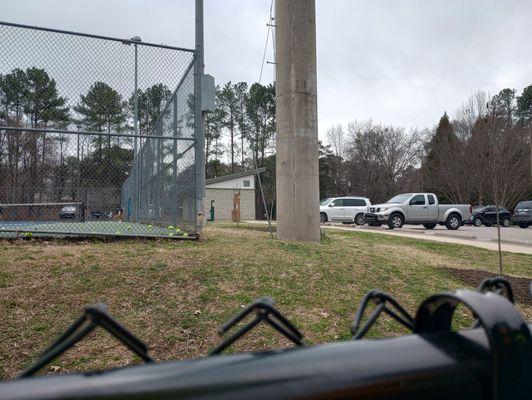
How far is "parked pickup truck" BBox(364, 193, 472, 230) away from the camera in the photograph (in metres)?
21.9

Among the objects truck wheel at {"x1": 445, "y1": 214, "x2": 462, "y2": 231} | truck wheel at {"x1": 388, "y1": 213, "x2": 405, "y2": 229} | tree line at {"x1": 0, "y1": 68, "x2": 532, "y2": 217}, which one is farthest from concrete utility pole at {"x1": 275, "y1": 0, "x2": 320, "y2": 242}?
truck wheel at {"x1": 445, "y1": 214, "x2": 462, "y2": 231}

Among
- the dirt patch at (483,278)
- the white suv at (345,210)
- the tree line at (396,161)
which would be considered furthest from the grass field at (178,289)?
the tree line at (396,161)

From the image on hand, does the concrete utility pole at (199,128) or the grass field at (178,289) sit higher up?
the concrete utility pole at (199,128)

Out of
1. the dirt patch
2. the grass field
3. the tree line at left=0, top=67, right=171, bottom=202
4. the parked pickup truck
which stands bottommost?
the dirt patch

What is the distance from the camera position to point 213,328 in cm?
429

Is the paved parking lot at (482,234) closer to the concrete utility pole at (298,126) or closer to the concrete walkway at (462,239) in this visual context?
the concrete walkway at (462,239)

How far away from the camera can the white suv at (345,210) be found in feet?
90.2

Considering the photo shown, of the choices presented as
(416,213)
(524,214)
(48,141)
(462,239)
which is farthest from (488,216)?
(48,141)

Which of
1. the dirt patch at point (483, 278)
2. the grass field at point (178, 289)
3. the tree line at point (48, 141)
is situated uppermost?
the tree line at point (48, 141)

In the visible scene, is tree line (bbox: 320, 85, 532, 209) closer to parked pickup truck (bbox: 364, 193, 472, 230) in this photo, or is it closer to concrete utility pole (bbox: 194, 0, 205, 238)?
parked pickup truck (bbox: 364, 193, 472, 230)

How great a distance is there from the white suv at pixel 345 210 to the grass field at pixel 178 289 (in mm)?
20125

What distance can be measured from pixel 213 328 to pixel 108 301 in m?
1.13

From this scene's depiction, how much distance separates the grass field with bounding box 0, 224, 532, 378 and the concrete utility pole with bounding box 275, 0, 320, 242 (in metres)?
2.28

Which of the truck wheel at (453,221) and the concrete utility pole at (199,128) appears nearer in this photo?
the concrete utility pole at (199,128)
